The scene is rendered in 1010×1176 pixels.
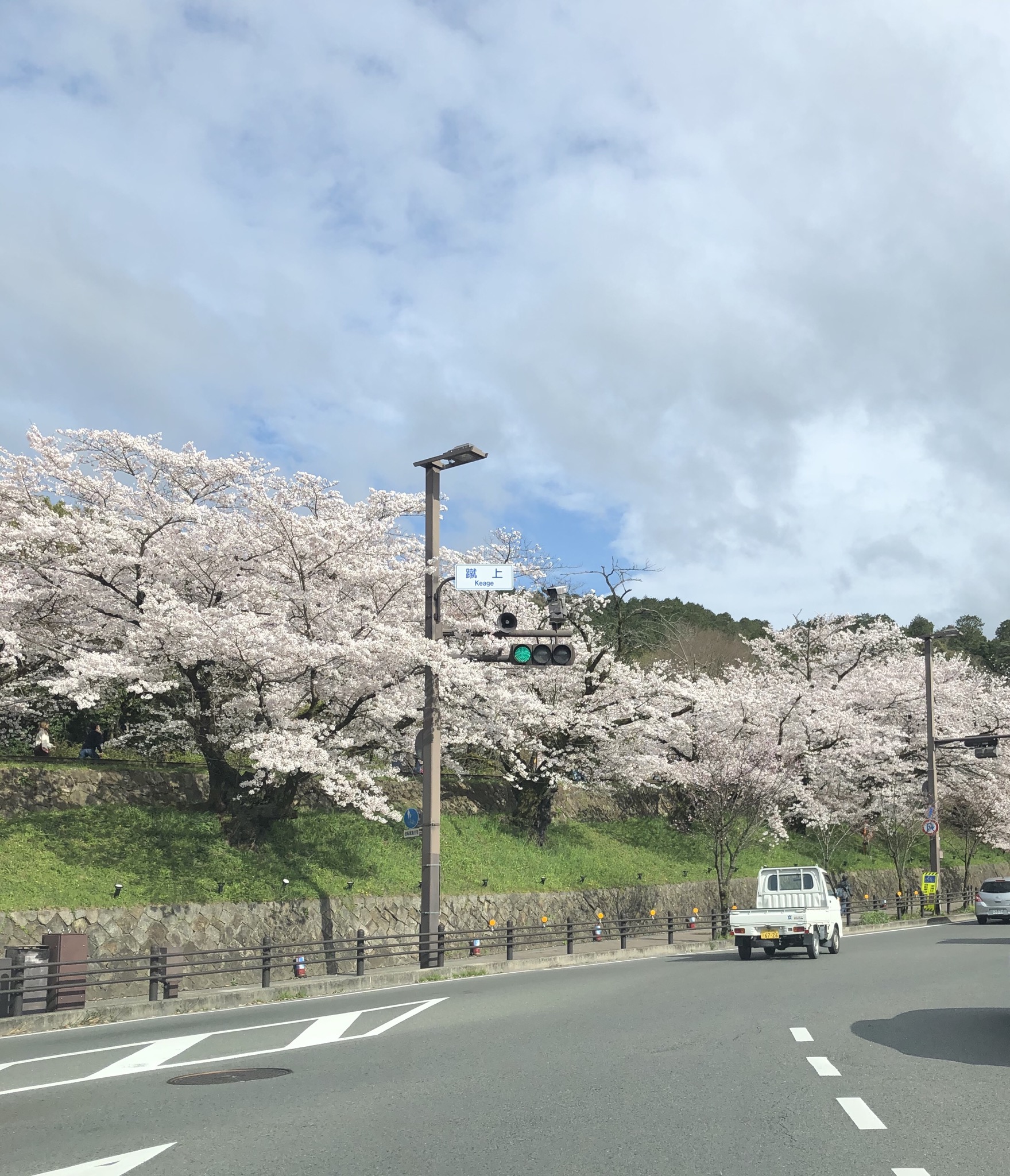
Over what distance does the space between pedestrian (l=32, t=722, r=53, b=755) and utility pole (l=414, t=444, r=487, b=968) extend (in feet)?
33.1

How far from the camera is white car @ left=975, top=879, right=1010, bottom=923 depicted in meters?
37.2

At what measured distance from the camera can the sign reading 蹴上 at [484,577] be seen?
19.8 m

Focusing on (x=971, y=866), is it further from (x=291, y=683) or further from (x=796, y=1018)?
(x=796, y=1018)

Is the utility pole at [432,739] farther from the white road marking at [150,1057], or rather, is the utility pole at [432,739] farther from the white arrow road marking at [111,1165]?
the white arrow road marking at [111,1165]

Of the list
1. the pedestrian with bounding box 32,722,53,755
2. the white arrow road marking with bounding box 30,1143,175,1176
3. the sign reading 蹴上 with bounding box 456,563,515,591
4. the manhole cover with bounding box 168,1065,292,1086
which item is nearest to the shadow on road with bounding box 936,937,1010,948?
the sign reading 蹴上 with bounding box 456,563,515,591

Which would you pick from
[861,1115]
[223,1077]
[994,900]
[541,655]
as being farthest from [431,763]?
A: [994,900]

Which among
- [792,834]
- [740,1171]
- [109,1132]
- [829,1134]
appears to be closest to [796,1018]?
[829,1134]

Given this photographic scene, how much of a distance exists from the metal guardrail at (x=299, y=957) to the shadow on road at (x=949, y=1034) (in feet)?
28.6

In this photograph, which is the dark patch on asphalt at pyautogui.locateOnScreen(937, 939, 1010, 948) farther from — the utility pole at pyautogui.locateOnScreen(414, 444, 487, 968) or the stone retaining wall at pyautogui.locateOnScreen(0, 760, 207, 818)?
the stone retaining wall at pyautogui.locateOnScreen(0, 760, 207, 818)

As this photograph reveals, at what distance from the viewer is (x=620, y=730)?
119 feet

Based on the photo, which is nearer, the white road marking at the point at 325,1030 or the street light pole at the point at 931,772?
the white road marking at the point at 325,1030

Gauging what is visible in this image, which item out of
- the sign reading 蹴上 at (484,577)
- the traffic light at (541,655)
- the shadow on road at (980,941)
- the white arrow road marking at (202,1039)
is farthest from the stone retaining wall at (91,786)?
the shadow on road at (980,941)

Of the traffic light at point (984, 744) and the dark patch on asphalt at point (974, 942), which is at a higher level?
the traffic light at point (984, 744)

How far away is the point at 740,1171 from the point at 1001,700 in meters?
55.4
